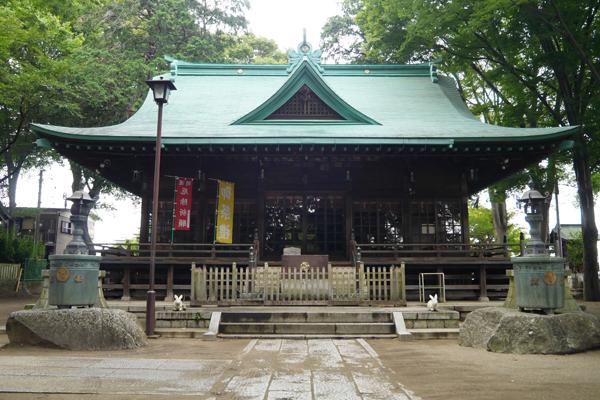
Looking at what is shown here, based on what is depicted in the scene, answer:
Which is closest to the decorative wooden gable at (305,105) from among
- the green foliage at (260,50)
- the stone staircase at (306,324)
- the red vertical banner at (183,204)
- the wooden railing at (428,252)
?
the red vertical banner at (183,204)

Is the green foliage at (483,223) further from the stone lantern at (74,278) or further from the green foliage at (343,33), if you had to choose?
the stone lantern at (74,278)

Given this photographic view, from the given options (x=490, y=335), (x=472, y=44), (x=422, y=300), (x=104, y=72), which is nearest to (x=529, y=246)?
(x=490, y=335)

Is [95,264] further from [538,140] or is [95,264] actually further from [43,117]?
[43,117]

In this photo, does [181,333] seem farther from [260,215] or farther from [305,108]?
[305,108]

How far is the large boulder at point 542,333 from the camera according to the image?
750 cm

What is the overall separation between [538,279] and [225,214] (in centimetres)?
1028

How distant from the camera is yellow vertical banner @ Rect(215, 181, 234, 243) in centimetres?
1527

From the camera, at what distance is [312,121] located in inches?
671

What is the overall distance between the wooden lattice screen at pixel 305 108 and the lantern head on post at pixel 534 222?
929 centimetres

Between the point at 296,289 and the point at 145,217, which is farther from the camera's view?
the point at 145,217

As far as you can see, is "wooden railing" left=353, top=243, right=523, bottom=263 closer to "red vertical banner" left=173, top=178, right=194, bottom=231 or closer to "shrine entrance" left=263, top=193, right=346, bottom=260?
"shrine entrance" left=263, top=193, right=346, bottom=260

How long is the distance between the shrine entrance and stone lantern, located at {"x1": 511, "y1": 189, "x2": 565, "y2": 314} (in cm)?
799

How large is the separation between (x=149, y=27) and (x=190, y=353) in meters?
26.2

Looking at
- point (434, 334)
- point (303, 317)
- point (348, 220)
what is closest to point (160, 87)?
point (303, 317)
